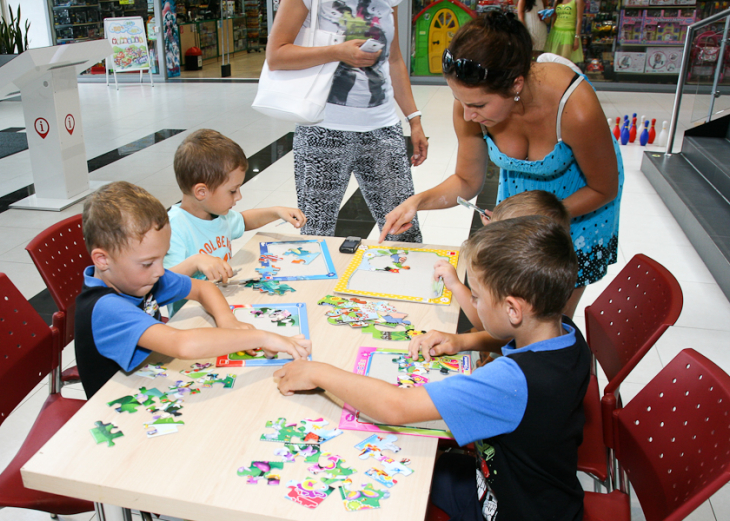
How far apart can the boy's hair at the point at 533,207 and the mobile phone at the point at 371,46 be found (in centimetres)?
82

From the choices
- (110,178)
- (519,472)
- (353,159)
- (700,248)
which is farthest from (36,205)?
(700,248)

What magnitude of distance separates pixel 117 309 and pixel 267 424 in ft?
1.44

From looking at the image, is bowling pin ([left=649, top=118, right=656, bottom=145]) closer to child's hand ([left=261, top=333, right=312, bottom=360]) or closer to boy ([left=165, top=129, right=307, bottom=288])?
boy ([left=165, top=129, right=307, bottom=288])

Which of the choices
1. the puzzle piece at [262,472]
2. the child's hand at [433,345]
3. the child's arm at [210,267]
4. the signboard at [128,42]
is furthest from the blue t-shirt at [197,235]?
the signboard at [128,42]

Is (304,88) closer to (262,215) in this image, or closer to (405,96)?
(262,215)

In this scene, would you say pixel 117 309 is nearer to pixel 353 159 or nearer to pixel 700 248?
pixel 353 159

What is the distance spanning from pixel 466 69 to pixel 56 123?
364 centimetres

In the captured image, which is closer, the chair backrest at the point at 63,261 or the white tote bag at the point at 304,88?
the chair backrest at the point at 63,261

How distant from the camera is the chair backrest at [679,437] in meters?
1.06

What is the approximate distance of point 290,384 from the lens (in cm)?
120

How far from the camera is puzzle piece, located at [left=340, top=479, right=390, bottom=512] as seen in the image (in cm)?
94

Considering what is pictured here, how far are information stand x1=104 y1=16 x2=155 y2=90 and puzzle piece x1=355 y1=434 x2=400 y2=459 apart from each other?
907 centimetres

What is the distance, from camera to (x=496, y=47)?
1.44 metres

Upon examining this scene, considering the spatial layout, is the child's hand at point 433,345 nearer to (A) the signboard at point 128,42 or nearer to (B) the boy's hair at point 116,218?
(B) the boy's hair at point 116,218
